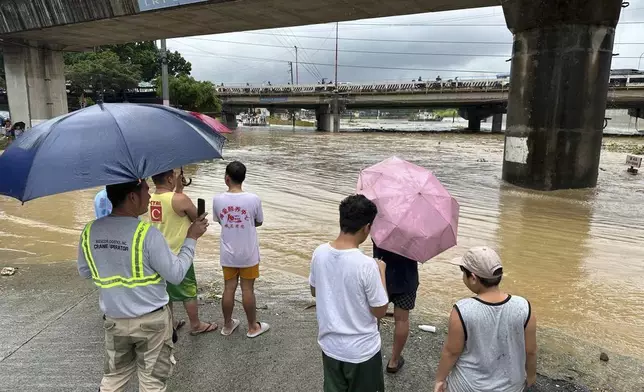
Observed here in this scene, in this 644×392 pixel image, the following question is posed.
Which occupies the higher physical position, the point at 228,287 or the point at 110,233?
the point at 110,233

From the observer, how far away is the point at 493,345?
7.07 feet

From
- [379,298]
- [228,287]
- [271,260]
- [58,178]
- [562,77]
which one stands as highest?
[562,77]

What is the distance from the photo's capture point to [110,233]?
2375 mm

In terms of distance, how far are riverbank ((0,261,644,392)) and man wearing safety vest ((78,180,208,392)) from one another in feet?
2.34

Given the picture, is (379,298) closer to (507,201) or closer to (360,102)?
(507,201)

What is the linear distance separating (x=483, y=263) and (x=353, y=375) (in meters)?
0.89

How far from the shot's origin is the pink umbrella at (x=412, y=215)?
2771 millimetres

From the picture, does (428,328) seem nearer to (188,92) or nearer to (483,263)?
(483,263)

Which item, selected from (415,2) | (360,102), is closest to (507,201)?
(415,2)

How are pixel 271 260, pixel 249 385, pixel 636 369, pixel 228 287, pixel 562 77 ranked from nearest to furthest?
pixel 249 385
pixel 636 369
pixel 228 287
pixel 271 260
pixel 562 77

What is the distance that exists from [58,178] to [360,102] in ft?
189

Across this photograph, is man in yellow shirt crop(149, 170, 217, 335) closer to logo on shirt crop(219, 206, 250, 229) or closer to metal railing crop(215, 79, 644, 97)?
logo on shirt crop(219, 206, 250, 229)

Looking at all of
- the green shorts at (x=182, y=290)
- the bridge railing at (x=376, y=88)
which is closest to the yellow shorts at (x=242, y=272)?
the green shorts at (x=182, y=290)

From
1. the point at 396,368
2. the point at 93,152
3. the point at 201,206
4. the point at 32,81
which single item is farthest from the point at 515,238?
the point at 32,81
